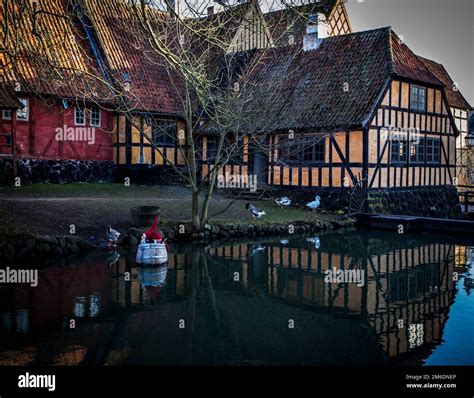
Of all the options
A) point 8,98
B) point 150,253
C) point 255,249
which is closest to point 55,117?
point 8,98

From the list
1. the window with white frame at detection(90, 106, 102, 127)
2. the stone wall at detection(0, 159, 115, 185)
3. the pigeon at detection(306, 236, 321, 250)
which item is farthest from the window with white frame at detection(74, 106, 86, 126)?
the pigeon at detection(306, 236, 321, 250)

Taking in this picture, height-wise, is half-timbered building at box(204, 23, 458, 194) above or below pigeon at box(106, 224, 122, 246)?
above

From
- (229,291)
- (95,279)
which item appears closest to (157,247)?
(95,279)

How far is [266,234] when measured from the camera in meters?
18.8

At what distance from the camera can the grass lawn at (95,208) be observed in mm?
15523

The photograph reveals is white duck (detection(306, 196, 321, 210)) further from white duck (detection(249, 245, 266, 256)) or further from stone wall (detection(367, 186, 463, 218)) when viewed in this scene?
white duck (detection(249, 245, 266, 256))

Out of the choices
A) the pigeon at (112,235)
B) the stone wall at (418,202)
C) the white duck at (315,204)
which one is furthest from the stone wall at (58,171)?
the stone wall at (418,202)

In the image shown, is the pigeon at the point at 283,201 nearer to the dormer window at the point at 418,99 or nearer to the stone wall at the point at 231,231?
the stone wall at the point at 231,231

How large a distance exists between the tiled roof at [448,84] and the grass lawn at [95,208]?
17244 mm

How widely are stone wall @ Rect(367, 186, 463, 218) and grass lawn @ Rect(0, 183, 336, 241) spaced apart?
2.04 m

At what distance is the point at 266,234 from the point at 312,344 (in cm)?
1080

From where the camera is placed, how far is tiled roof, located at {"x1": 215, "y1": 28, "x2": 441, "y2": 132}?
22.3 metres

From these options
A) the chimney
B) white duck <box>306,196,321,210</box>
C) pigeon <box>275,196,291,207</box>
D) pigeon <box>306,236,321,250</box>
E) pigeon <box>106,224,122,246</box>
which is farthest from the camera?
the chimney

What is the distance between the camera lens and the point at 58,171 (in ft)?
77.9
